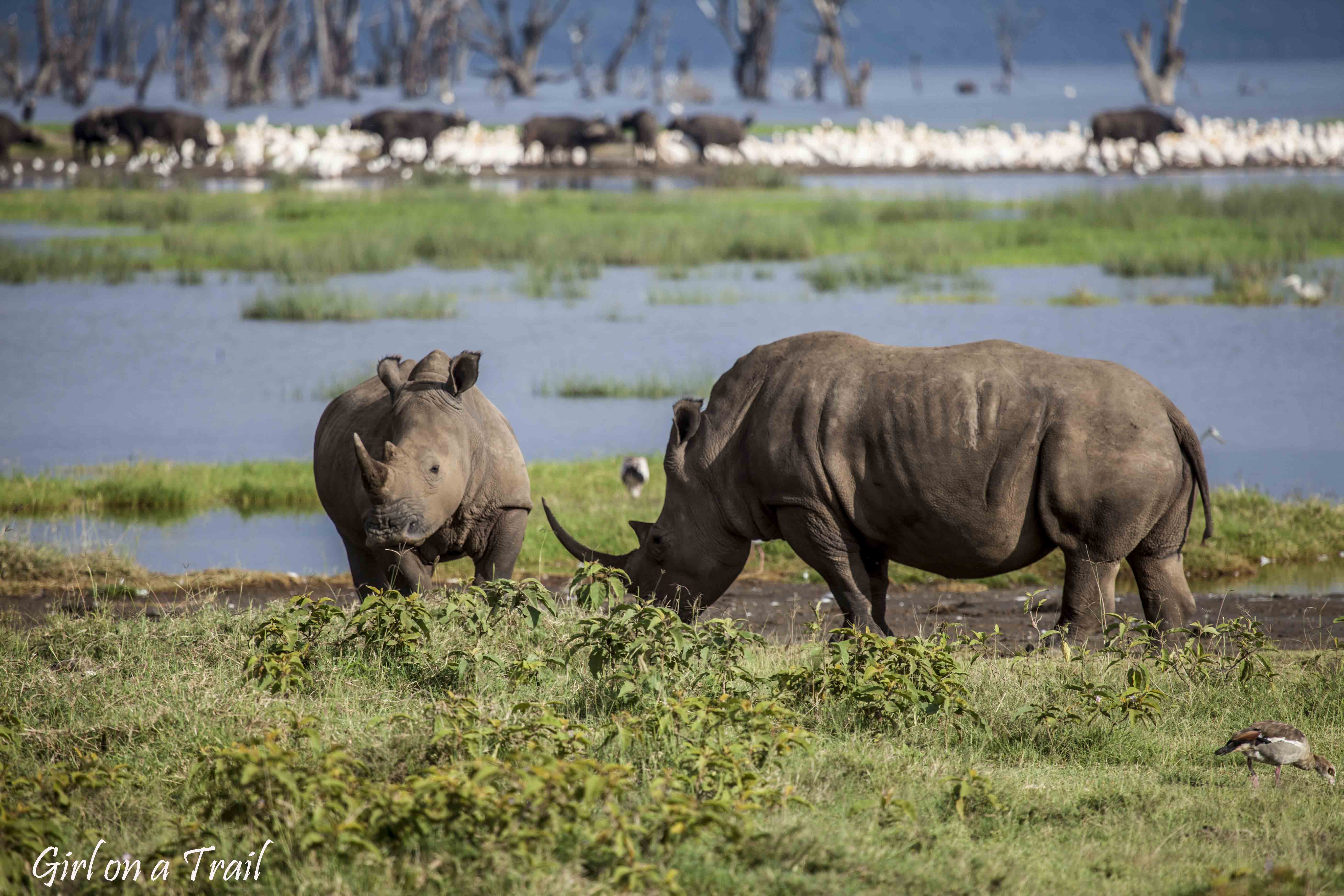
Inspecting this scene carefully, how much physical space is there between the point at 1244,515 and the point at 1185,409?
4.99 metres

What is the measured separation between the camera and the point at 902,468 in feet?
21.4

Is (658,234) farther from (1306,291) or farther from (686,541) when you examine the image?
(686,541)

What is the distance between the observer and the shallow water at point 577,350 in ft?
46.9

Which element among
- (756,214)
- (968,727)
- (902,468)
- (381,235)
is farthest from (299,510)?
(756,214)

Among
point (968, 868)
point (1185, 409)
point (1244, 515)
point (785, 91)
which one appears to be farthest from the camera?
point (785, 91)

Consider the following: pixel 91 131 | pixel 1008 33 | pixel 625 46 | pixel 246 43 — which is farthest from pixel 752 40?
pixel 1008 33

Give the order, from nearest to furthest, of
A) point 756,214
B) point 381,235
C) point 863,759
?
point 863,759 → point 381,235 → point 756,214

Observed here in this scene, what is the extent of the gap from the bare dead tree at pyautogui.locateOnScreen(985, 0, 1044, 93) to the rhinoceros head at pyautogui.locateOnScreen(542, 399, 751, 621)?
86.5m

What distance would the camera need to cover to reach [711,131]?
43875 millimetres

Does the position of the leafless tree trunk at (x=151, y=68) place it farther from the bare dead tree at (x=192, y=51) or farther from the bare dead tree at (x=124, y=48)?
the bare dead tree at (x=124, y=48)

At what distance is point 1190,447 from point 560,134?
37916mm

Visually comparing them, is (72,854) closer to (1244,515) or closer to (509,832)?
(509,832)

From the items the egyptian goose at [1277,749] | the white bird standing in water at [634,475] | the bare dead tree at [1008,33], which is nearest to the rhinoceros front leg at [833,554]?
the egyptian goose at [1277,749]

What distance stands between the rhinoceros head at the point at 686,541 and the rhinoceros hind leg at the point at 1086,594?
137cm
